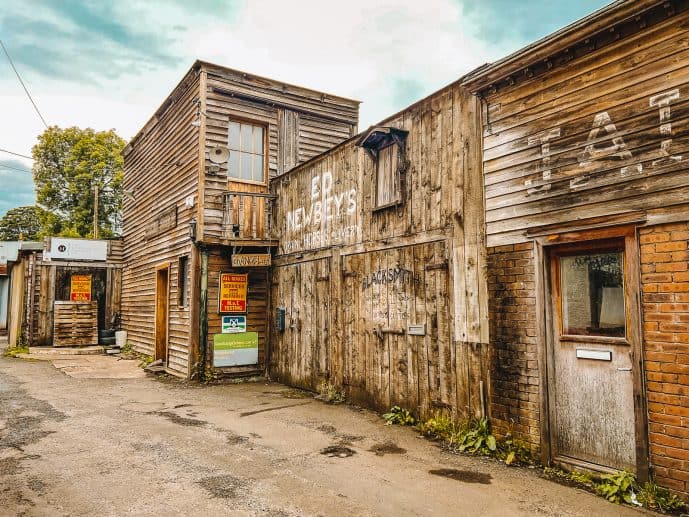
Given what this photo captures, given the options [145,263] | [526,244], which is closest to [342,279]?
[526,244]

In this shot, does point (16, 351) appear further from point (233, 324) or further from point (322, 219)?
point (322, 219)

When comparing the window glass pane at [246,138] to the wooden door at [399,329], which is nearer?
the wooden door at [399,329]

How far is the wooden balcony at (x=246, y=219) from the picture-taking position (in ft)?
36.8

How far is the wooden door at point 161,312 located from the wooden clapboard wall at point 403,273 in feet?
16.3

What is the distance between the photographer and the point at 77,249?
688 inches

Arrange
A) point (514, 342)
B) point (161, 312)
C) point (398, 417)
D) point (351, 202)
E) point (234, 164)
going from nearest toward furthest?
point (514, 342), point (398, 417), point (351, 202), point (234, 164), point (161, 312)

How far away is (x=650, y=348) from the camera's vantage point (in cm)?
A: 436

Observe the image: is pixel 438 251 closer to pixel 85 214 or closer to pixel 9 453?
pixel 9 453

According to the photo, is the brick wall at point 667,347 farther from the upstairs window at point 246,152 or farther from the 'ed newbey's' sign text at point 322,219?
the upstairs window at point 246,152

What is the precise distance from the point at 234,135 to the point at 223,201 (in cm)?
181

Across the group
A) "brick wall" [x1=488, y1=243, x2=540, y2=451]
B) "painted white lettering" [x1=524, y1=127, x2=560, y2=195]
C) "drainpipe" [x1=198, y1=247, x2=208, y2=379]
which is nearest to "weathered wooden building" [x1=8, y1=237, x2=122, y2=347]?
"drainpipe" [x1=198, y1=247, x2=208, y2=379]

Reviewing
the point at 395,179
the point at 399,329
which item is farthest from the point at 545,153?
the point at 399,329

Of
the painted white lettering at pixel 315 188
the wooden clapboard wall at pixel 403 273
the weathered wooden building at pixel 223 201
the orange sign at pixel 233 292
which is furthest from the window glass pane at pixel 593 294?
the orange sign at pixel 233 292

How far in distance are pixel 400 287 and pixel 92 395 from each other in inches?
252
